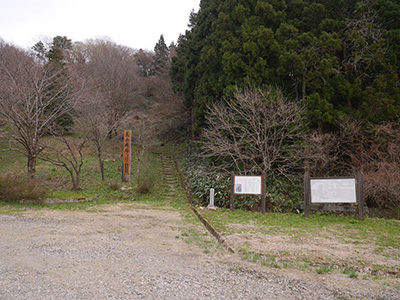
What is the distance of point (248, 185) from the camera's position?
30.5ft

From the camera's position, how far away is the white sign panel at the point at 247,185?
9.25 m

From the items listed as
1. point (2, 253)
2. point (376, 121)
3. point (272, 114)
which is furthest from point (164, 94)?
point (2, 253)

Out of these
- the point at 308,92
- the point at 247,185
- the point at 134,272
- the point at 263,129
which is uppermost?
the point at 308,92

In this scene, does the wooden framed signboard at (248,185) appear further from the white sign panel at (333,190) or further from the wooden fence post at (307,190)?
the white sign panel at (333,190)

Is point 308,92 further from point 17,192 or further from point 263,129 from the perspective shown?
point 17,192

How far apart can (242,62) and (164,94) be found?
441 inches

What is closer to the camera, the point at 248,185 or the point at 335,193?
the point at 335,193

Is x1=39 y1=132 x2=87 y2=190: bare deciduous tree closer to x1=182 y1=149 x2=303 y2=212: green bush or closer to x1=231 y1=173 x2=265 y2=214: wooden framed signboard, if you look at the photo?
x1=182 y1=149 x2=303 y2=212: green bush

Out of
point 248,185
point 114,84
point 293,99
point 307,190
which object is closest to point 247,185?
point 248,185

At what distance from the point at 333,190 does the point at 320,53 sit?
600cm

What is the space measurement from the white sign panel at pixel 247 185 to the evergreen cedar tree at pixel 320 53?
12.1 ft

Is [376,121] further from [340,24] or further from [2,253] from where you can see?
[2,253]

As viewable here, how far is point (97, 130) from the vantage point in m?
12.8

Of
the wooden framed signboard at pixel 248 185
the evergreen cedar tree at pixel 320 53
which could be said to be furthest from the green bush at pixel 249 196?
the evergreen cedar tree at pixel 320 53
